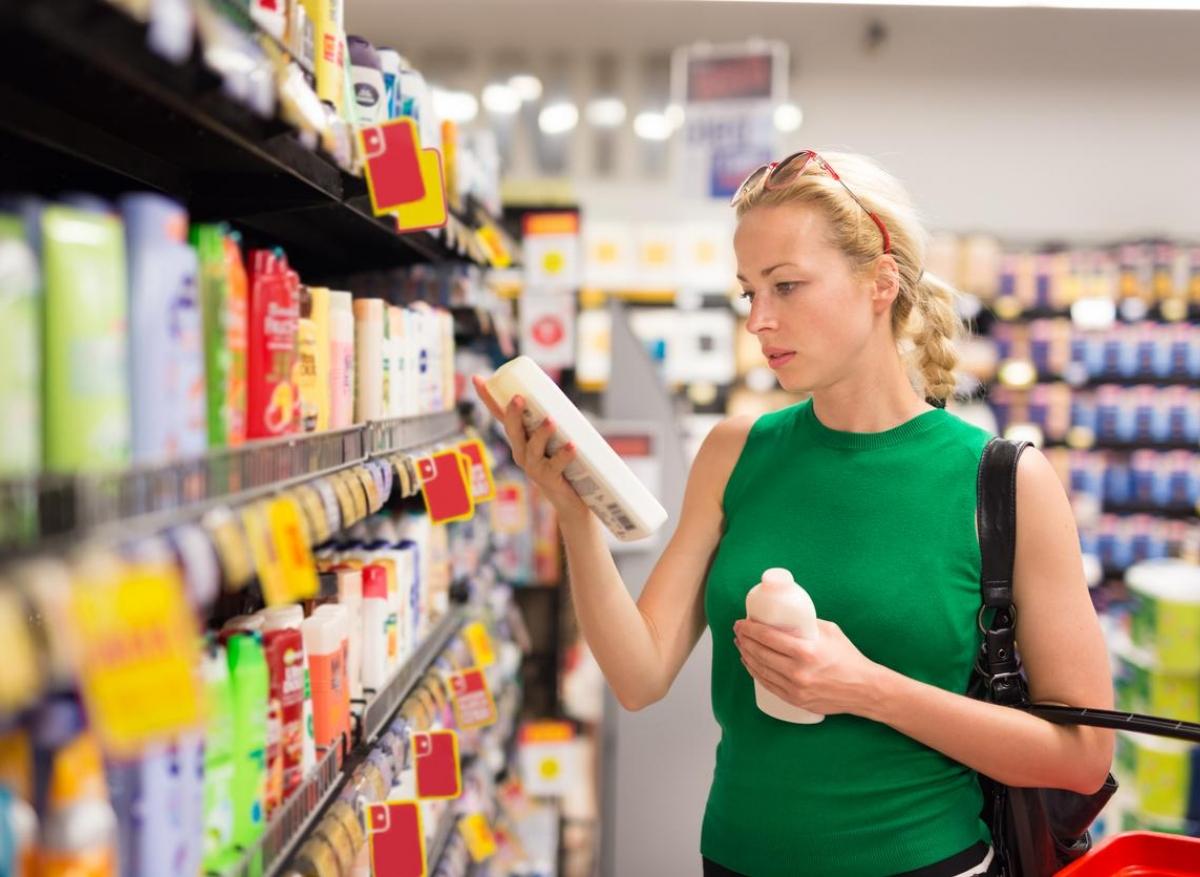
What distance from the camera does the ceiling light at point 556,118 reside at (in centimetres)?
831

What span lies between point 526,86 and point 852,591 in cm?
749

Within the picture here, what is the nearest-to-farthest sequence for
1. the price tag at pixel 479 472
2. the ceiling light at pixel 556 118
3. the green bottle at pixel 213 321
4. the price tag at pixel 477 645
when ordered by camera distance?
the green bottle at pixel 213 321
the price tag at pixel 479 472
the price tag at pixel 477 645
the ceiling light at pixel 556 118

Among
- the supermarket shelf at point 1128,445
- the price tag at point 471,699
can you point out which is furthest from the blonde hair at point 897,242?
the supermarket shelf at point 1128,445

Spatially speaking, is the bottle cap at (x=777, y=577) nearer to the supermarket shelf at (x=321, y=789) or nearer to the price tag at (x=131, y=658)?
the supermarket shelf at (x=321, y=789)

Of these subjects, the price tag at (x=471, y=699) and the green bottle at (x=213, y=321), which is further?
the price tag at (x=471, y=699)

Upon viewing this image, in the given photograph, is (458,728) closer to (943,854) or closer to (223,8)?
(943,854)

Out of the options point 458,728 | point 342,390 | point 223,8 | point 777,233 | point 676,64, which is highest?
point 676,64

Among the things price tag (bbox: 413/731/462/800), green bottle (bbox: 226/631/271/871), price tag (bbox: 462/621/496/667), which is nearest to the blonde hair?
green bottle (bbox: 226/631/271/871)

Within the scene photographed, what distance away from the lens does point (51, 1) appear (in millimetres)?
763

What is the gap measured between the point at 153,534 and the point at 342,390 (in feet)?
2.63

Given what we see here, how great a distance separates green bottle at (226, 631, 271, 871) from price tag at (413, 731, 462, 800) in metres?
0.70

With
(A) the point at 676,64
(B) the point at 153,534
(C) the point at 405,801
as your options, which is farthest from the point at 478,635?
(A) the point at 676,64

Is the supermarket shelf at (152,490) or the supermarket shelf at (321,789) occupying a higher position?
the supermarket shelf at (152,490)

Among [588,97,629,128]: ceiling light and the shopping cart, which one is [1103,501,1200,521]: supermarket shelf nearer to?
[588,97,629,128]: ceiling light
